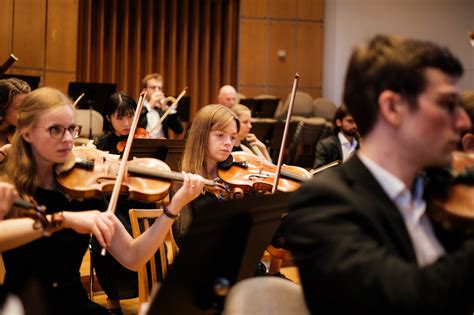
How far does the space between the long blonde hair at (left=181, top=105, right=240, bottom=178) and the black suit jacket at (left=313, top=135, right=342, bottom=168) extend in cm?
221

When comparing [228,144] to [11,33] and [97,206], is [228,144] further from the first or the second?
[11,33]

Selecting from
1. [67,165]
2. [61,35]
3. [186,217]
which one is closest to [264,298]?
[67,165]

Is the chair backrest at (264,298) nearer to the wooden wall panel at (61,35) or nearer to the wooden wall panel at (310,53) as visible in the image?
the wooden wall panel at (61,35)

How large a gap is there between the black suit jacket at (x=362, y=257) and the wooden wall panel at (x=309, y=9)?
9313 mm

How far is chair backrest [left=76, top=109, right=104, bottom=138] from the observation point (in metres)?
7.38

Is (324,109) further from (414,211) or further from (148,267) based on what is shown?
(414,211)

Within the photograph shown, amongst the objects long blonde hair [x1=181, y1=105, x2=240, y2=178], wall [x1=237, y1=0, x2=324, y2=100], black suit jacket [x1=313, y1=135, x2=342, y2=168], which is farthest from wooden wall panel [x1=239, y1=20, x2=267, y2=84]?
long blonde hair [x1=181, y1=105, x2=240, y2=178]

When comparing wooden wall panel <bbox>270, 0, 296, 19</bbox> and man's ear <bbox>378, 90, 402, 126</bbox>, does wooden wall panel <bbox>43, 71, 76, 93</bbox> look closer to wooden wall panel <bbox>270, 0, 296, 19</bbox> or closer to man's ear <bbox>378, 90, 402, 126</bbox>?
wooden wall panel <bbox>270, 0, 296, 19</bbox>

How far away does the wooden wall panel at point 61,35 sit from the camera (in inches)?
344

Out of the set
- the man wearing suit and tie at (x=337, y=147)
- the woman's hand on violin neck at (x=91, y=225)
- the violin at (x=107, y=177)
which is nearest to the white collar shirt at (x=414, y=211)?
the woman's hand on violin neck at (x=91, y=225)

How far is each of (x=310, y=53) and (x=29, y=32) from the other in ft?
14.6

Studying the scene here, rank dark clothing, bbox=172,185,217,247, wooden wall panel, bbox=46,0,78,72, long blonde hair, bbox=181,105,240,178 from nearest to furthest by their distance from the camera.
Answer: dark clothing, bbox=172,185,217,247, long blonde hair, bbox=181,105,240,178, wooden wall panel, bbox=46,0,78,72

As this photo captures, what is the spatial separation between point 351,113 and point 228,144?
1.89m

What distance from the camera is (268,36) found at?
33.8 feet
